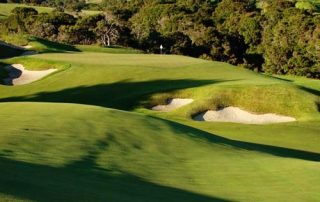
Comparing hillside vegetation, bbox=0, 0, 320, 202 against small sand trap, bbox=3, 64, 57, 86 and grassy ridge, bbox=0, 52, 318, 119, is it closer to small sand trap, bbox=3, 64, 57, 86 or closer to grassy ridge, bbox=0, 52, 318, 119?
grassy ridge, bbox=0, 52, 318, 119

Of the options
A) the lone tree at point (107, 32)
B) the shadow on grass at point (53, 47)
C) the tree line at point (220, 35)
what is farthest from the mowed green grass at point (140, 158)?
the lone tree at point (107, 32)

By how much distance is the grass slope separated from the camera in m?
9.68

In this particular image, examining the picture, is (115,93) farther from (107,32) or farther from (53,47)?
(107,32)

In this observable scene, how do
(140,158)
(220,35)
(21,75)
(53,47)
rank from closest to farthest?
(140,158) < (21,75) < (53,47) < (220,35)

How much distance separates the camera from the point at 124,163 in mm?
12914

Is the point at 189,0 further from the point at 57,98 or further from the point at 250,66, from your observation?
the point at 57,98

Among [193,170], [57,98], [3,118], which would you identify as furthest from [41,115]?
[57,98]

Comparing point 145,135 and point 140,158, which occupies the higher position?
point 140,158

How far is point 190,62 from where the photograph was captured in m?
49.7

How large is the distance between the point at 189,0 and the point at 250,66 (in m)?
53.2

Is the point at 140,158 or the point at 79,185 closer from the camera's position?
the point at 79,185

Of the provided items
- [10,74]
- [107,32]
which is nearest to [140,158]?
[10,74]

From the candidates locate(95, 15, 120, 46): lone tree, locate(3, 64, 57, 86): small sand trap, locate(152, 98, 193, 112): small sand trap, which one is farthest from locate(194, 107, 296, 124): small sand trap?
locate(95, 15, 120, 46): lone tree

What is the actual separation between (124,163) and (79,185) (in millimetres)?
3360
